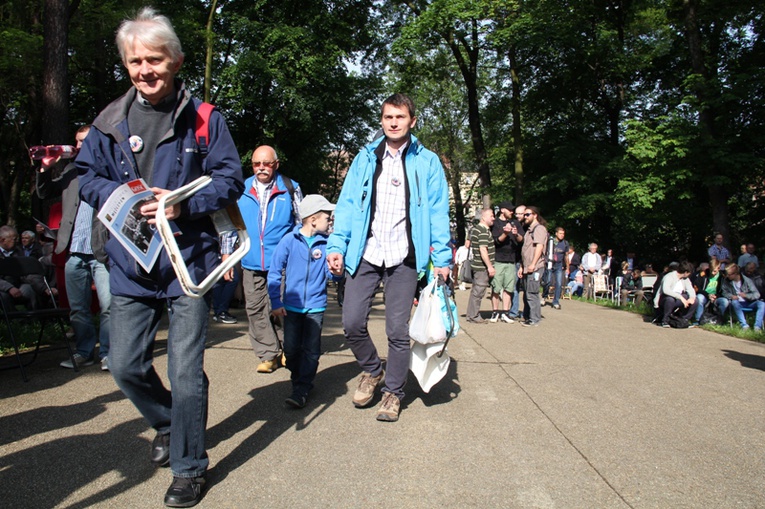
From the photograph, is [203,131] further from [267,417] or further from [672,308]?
[672,308]

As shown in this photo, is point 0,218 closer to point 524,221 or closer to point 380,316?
point 380,316

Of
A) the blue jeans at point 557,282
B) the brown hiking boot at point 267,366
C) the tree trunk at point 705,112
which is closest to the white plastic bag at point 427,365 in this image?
the brown hiking boot at point 267,366

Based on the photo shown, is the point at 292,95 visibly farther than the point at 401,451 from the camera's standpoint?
Yes

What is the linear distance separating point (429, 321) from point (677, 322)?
28.0 feet

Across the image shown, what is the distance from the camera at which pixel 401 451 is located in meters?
3.82

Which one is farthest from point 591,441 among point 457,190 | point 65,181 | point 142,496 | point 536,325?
point 457,190

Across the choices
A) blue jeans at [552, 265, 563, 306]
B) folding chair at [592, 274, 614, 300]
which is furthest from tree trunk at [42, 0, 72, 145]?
folding chair at [592, 274, 614, 300]

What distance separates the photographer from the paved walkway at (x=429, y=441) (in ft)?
10.4

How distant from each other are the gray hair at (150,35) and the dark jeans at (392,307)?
2037mm

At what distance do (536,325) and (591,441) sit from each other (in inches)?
252

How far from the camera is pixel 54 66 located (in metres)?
8.57

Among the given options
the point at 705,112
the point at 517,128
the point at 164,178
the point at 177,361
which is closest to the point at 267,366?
the point at 177,361

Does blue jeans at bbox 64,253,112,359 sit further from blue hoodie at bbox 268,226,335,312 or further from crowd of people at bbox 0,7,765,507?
blue hoodie at bbox 268,226,335,312

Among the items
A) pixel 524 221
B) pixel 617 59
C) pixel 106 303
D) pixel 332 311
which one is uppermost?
pixel 617 59
